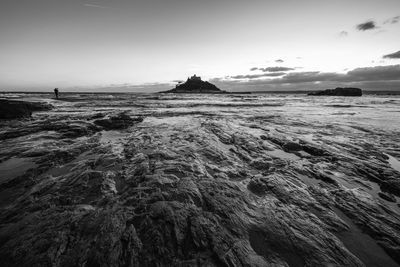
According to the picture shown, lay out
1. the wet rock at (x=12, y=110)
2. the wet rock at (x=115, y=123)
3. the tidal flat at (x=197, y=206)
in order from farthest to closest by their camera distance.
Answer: the wet rock at (x=12, y=110) → the wet rock at (x=115, y=123) → the tidal flat at (x=197, y=206)

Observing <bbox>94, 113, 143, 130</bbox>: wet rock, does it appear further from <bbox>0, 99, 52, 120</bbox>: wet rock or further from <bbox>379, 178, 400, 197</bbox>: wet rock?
<bbox>379, 178, 400, 197</bbox>: wet rock

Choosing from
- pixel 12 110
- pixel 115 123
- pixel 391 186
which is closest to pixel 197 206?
pixel 391 186

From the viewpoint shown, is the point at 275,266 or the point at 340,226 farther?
the point at 340,226

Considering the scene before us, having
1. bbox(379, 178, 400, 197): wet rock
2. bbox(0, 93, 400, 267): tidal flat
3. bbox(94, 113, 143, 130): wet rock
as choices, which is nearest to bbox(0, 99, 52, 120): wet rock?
bbox(94, 113, 143, 130): wet rock

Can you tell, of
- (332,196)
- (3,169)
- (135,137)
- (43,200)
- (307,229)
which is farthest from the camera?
(135,137)

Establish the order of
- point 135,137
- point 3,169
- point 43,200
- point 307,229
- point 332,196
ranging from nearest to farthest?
point 307,229, point 43,200, point 332,196, point 3,169, point 135,137

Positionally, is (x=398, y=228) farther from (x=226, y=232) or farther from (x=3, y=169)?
(x=3, y=169)

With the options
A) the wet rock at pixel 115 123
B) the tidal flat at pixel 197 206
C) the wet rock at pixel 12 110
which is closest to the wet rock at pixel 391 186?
the tidal flat at pixel 197 206

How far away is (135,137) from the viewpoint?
8.66 metres

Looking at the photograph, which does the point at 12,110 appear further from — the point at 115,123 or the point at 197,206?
the point at 197,206

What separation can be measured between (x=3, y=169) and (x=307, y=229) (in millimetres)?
6938

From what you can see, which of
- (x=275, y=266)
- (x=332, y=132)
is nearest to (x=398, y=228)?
(x=275, y=266)

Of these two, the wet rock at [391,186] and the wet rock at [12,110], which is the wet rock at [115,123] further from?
the wet rock at [391,186]

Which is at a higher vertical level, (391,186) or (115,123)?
(115,123)
